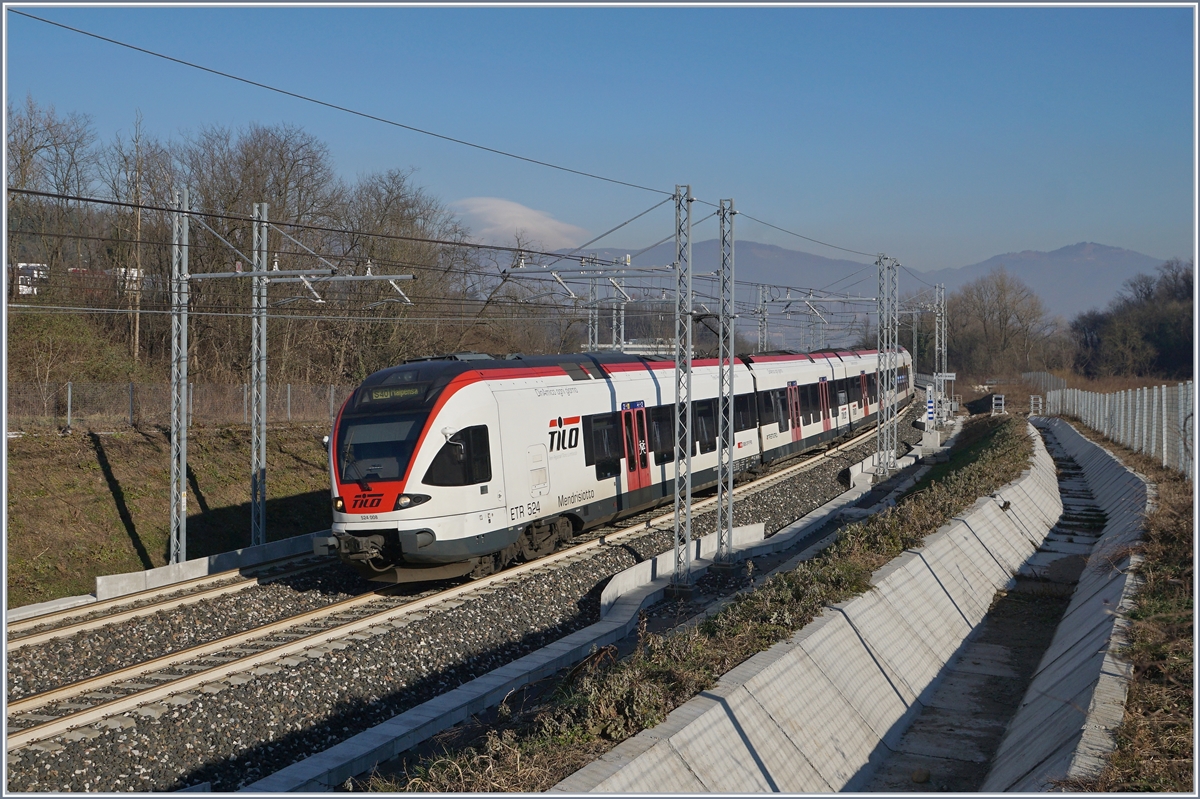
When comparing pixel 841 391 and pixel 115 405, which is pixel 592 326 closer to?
pixel 841 391

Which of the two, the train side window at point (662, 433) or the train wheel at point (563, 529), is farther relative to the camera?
the train side window at point (662, 433)

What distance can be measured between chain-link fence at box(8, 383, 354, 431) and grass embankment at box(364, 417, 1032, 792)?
19581mm

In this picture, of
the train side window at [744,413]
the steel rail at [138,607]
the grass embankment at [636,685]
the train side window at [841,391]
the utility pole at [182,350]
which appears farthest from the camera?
the train side window at [841,391]

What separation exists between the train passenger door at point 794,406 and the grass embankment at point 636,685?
51.4 feet

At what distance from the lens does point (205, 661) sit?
11.7m

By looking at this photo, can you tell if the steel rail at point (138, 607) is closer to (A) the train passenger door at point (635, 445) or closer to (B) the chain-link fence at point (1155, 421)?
(A) the train passenger door at point (635, 445)

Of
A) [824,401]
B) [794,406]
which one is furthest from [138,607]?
[824,401]

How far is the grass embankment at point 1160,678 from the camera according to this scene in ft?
20.5

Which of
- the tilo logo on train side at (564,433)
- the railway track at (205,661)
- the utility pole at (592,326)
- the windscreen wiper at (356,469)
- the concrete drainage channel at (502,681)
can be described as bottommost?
the concrete drainage channel at (502,681)

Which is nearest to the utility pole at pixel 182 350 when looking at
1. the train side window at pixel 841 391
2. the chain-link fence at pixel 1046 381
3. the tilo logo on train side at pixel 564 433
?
the tilo logo on train side at pixel 564 433

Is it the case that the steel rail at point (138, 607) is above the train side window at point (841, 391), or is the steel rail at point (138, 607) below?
below

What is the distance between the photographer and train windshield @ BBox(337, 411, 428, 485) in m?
14.4

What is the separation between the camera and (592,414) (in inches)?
723

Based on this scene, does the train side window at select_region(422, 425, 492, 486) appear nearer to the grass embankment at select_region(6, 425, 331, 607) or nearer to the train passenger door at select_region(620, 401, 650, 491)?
the train passenger door at select_region(620, 401, 650, 491)
